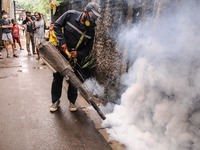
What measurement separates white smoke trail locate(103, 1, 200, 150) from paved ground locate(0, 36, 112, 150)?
0.49 metres

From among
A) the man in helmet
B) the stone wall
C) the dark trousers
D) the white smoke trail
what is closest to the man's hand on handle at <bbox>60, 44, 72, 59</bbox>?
the man in helmet

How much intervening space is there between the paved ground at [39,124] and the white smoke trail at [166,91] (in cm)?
49

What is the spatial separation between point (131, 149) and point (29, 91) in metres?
3.33

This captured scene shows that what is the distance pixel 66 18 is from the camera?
3346 mm

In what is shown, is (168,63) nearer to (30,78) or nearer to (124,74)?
(124,74)

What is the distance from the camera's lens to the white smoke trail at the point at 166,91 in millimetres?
2180

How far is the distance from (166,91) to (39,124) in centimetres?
234

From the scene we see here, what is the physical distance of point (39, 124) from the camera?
317cm

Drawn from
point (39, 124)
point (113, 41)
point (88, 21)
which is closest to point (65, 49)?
point (88, 21)

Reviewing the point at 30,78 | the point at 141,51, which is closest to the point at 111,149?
the point at 141,51

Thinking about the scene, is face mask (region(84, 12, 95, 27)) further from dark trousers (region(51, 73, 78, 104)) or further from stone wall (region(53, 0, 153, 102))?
dark trousers (region(51, 73, 78, 104))

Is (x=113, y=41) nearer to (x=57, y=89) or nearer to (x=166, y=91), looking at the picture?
(x=57, y=89)

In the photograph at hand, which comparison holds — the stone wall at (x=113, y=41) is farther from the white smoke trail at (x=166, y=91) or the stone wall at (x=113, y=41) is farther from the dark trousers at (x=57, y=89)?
the dark trousers at (x=57, y=89)

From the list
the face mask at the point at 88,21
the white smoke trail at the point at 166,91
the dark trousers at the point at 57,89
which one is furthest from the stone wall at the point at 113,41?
the dark trousers at the point at 57,89
